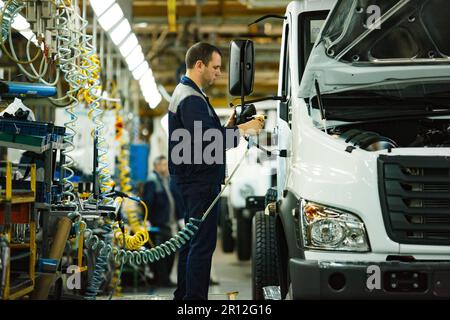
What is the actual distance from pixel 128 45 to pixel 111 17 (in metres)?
1.43

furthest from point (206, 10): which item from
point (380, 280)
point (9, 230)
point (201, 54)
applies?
point (380, 280)

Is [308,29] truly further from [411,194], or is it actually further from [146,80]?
[146,80]

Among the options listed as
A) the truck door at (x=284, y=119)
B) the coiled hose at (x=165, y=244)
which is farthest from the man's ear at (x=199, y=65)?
the coiled hose at (x=165, y=244)

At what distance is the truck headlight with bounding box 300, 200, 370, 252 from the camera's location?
14.0 feet

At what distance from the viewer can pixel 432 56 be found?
5.08 metres

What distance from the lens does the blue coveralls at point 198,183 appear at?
5586 millimetres

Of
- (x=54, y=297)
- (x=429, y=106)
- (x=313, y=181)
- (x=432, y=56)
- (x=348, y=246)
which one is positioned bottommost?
(x=54, y=297)

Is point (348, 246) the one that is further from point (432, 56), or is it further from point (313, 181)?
point (432, 56)

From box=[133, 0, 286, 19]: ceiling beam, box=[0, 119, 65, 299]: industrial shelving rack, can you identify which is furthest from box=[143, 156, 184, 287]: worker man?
box=[0, 119, 65, 299]: industrial shelving rack

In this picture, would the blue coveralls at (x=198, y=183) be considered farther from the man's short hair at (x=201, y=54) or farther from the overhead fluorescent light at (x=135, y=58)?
the overhead fluorescent light at (x=135, y=58)
